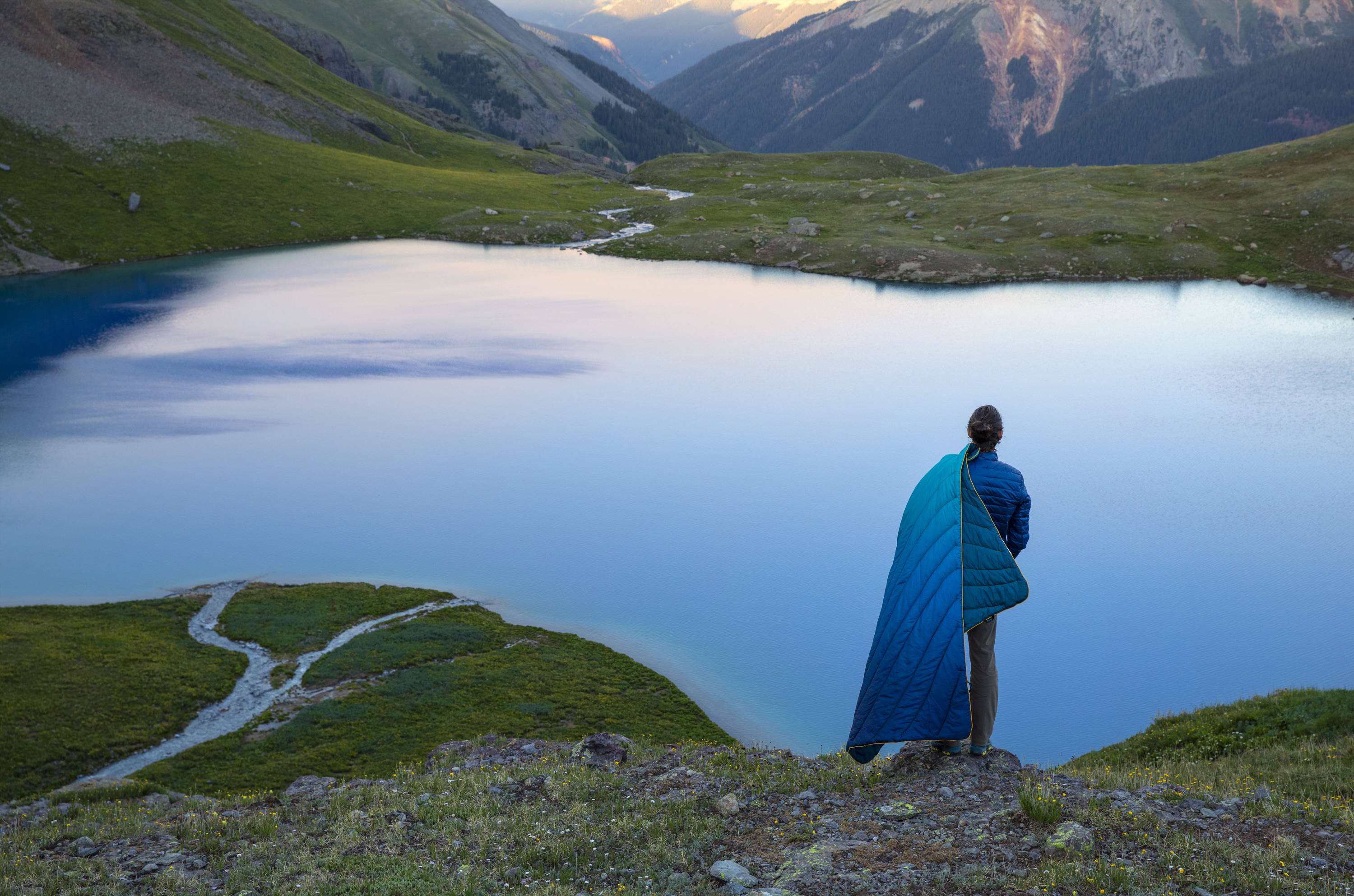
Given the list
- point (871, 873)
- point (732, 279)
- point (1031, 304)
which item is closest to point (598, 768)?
point (871, 873)

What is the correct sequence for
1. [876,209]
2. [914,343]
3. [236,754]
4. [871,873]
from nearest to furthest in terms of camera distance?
1. [871,873]
2. [236,754]
3. [914,343]
4. [876,209]

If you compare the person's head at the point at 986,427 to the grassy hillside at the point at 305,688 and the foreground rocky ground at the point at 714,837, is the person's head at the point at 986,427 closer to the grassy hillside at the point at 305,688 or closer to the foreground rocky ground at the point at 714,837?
the foreground rocky ground at the point at 714,837

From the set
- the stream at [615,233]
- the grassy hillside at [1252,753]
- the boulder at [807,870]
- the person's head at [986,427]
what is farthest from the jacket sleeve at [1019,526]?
the stream at [615,233]

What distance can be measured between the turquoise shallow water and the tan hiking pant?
1160 centimetres

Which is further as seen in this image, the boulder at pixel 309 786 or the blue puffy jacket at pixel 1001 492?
the boulder at pixel 309 786

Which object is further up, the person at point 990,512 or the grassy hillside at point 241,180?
the grassy hillside at point 241,180

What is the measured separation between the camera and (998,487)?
497 inches

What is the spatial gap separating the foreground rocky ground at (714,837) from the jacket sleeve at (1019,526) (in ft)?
11.4

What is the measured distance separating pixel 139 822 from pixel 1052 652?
83.3 feet

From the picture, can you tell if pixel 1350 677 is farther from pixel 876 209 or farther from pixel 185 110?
pixel 185 110

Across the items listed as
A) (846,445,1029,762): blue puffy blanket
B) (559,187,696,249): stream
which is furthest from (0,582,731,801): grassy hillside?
(559,187,696,249): stream

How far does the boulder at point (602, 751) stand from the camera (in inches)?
690

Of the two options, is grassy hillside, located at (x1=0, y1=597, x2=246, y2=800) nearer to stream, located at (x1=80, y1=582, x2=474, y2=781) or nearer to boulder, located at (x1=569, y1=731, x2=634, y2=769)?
stream, located at (x1=80, y1=582, x2=474, y2=781)

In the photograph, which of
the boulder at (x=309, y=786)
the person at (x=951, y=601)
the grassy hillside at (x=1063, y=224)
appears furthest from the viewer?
the grassy hillside at (x=1063, y=224)
